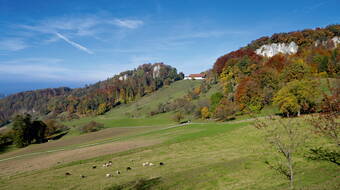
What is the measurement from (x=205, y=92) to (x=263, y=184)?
120 meters

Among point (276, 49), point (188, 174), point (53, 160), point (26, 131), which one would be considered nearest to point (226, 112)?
point (53, 160)

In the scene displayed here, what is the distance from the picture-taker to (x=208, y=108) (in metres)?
87.7

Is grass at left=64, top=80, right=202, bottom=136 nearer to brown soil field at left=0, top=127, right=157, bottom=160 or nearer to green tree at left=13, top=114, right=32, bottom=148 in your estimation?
green tree at left=13, top=114, right=32, bottom=148

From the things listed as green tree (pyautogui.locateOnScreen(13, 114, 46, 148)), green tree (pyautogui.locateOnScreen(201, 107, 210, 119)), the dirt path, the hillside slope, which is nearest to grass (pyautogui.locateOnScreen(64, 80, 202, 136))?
the hillside slope

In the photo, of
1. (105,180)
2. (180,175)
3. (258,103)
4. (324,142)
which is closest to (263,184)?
(180,175)

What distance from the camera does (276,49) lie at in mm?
150625

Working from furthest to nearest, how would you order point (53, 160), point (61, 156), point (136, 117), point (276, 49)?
point (276, 49)
point (136, 117)
point (61, 156)
point (53, 160)

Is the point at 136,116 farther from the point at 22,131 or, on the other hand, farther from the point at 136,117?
the point at 22,131

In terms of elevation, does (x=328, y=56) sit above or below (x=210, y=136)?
above

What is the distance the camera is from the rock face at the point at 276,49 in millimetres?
140000

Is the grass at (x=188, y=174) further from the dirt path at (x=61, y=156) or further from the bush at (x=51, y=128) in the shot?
the bush at (x=51, y=128)

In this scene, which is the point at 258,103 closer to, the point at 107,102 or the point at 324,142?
the point at 324,142

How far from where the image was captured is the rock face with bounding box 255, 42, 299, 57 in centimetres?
14000

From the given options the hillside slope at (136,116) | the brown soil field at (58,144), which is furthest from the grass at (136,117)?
the brown soil field at (58,144)
